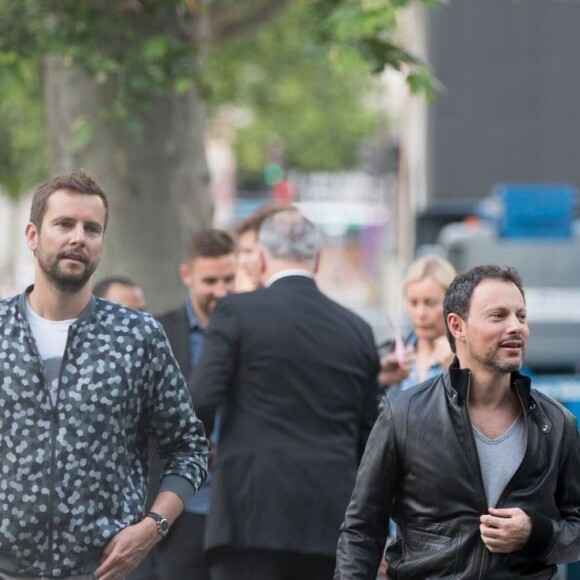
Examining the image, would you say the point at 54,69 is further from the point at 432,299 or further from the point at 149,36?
the point at 432,299

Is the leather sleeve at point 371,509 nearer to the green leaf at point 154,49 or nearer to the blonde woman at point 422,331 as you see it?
the blonde woman at point 422,331

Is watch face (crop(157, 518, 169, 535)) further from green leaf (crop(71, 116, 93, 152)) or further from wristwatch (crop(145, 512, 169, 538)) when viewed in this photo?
green leaf (crop(71, 116, 93, 152))

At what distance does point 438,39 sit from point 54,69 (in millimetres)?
11241

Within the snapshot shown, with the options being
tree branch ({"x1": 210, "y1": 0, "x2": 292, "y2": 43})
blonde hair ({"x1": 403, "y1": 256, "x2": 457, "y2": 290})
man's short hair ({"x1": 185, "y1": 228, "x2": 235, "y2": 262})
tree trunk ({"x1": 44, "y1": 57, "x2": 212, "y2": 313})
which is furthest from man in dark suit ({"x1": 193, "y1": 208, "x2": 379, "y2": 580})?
tree branch ({"x1": 210, "y1": 0, "x2": 292, "y2": 43})

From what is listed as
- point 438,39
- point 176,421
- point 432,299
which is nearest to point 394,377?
point 432,299

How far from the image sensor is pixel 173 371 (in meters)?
4.05

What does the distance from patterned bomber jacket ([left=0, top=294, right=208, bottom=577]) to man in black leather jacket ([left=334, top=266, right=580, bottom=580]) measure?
66cm

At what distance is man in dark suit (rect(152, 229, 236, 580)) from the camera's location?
5.58m

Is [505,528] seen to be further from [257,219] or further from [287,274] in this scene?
[257,219]

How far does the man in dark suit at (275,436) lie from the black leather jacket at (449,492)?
109 cm

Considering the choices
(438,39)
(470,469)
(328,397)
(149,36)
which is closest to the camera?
(470,469)

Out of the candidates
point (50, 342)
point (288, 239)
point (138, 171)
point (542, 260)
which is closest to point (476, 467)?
point (50, 342)

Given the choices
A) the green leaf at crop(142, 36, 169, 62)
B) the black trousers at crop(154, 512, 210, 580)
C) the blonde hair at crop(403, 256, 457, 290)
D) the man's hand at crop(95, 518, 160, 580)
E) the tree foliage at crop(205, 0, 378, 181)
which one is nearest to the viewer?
the man's hand at crop(95, 518, 160, 580)

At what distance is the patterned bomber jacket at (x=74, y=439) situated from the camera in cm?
373
